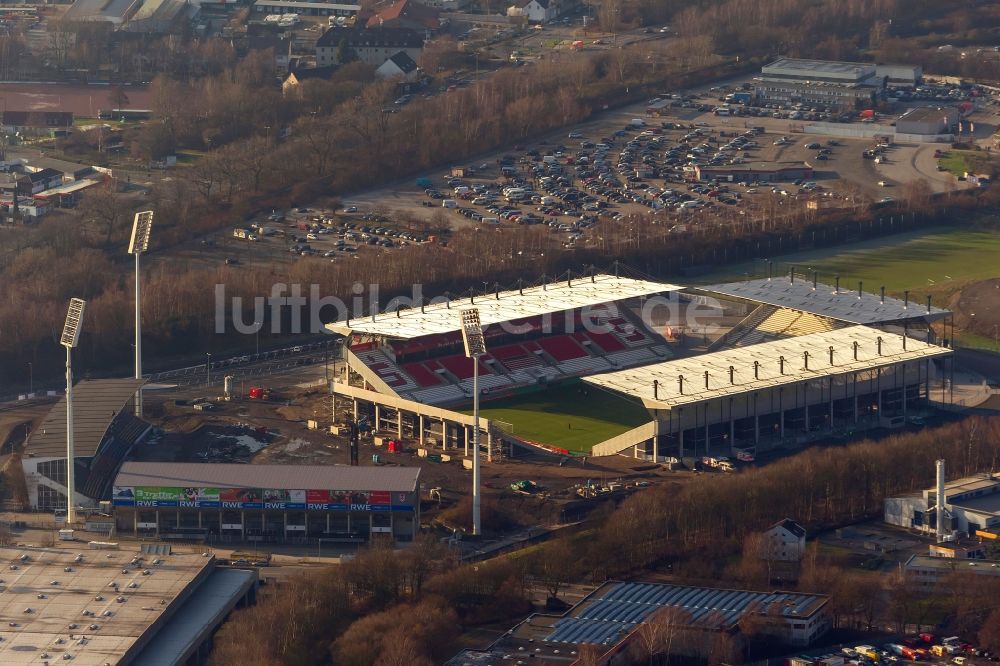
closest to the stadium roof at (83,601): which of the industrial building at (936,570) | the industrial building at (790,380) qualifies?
the industrial building at (790,380)

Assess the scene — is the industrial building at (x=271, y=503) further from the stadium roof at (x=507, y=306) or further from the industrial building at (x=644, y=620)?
the stadium roof at (x=507, y=306)

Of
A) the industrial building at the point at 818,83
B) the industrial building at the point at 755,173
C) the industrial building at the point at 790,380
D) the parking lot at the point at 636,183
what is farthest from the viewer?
the industrial building at the point at 818,83

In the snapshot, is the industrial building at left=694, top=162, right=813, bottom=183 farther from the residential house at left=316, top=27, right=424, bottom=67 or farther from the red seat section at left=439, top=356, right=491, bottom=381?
the red seat section at left=439, top=356, right=491, bottom=381

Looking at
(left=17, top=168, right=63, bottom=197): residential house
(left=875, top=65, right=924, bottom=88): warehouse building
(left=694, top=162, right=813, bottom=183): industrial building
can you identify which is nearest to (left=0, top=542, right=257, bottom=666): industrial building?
(left=17, top=168, right=63, bottom=197): residential house

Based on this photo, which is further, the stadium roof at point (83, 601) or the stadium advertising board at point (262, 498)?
the stadium advertising board at point (262, 498)

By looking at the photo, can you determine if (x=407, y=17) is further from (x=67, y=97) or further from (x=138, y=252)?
(x=138, y=252)

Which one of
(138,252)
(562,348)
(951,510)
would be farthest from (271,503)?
(951,510)

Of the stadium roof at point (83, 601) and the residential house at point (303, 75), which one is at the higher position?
the residential house at point (303, 75)
